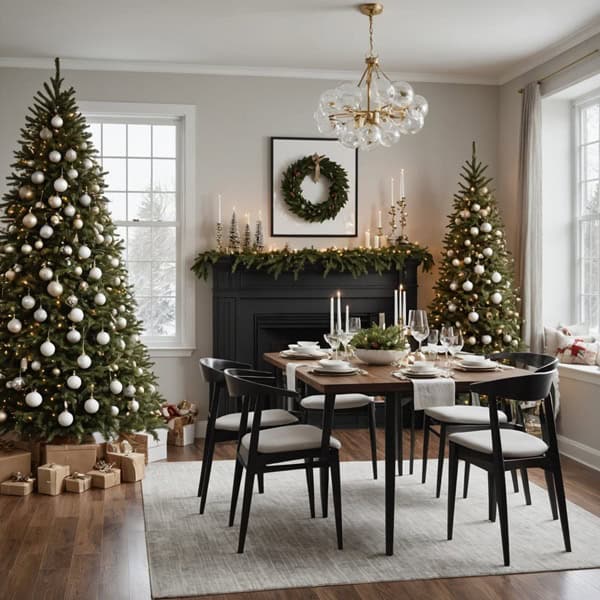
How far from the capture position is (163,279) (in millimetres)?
6684

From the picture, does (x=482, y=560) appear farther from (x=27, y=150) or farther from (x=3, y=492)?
(x=27, y=150)

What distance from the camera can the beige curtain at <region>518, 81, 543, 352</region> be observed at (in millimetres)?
6227

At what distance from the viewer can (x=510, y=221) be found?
22.5ft

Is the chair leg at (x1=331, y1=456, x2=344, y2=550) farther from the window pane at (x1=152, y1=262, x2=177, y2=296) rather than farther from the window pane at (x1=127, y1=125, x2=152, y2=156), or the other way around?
the window pane at (x1=127, y1=125, x2=152, y2=156)

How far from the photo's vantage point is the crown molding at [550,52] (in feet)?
18.2

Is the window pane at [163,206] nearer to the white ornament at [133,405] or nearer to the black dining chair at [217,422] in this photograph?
the white ornament at [133,405]

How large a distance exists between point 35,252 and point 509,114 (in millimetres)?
4171

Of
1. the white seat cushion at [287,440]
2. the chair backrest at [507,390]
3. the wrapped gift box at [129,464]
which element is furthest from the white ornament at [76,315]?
the chair backrest at [507,390]

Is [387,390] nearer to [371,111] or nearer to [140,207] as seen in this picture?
[371,111]

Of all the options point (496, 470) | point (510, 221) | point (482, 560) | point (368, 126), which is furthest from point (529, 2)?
point (482, 560)

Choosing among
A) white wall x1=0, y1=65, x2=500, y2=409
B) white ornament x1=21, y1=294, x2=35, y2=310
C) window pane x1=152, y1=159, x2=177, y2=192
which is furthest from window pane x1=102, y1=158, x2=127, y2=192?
white ornament x1=21, y1=294, x2=35, y2=310

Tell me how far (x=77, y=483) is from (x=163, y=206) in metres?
2.71

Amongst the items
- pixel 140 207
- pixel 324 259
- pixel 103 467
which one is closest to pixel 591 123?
pixel 324 259

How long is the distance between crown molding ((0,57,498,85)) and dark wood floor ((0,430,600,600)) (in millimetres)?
3493
